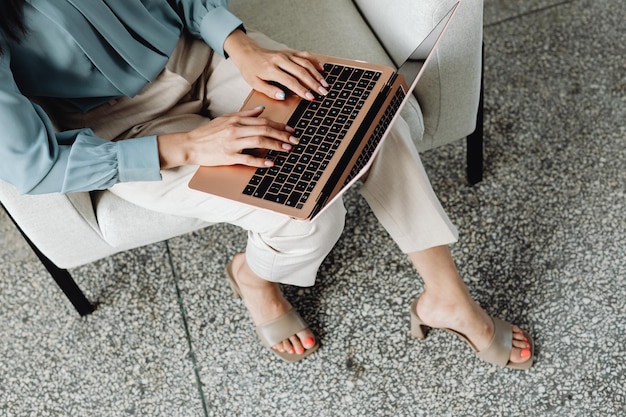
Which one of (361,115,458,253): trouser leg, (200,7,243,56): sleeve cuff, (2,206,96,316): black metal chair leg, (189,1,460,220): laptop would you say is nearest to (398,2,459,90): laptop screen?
(189,1,460,220): laptop

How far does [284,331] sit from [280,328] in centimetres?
1

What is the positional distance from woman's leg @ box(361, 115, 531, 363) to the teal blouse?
413 millimetres

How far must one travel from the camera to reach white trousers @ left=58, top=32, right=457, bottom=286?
122cm

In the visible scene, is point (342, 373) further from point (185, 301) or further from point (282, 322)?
point (185, 301)

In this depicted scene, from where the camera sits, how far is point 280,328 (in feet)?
4.88

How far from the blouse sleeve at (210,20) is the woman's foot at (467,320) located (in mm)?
660

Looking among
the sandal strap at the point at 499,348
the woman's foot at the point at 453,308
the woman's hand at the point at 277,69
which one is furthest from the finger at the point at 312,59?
the sandal strap at the point at 499,348

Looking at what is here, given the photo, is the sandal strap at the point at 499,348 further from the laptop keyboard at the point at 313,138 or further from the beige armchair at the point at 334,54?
the laptop keyboard at the point at 313,138

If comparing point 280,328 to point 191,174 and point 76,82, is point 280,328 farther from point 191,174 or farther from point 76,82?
point 76,82

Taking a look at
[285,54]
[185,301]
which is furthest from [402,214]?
[185,301]

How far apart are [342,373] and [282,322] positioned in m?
0.17

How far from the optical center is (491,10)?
207 cm

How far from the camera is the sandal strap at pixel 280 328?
4.87ft

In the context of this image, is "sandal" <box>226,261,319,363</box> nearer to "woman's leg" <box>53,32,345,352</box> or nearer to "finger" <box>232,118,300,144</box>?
"woman's leg" <box>53,32,345,352</box>
